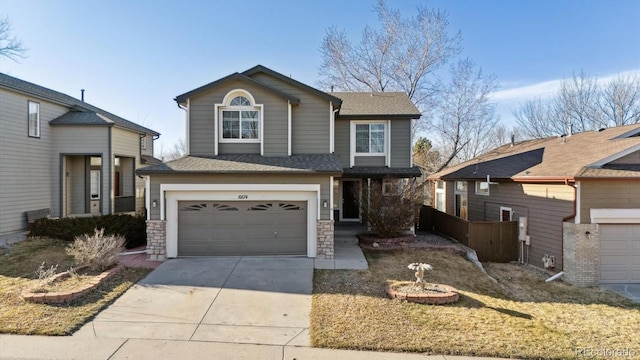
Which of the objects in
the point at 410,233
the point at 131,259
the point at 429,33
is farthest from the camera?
the point at 429,33

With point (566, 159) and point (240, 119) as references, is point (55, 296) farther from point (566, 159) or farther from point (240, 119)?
point (566, 159)

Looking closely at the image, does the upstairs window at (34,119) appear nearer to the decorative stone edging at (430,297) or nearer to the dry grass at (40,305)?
the dry grass at (40,305)

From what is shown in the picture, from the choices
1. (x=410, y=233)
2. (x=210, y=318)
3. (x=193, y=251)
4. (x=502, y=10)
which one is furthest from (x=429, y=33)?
(x=210, y=318)

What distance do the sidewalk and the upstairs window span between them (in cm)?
1223

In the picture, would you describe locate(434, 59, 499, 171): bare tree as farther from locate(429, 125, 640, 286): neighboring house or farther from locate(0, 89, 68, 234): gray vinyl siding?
locate(0, 89, 68, 234): gray vinyl siding

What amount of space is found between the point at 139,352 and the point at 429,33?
84.4 ft

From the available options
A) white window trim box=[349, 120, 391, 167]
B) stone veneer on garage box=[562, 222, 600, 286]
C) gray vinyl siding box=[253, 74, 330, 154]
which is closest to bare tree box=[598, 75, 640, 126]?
stone veneer on garage box=[562, 222, 600, 286]

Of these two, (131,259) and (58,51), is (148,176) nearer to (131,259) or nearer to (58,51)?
(131,259)

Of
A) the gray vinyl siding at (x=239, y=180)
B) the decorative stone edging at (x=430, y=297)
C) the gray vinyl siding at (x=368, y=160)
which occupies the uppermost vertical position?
the gray vinyl siding at (x=368, y=160)

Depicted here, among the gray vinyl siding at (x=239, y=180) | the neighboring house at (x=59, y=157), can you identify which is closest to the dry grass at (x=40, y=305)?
the gray vinyl siding at (x=239, y=180)

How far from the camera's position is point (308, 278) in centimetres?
859

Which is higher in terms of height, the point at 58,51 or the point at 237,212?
the point at 58,51

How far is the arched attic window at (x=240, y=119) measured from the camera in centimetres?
1176

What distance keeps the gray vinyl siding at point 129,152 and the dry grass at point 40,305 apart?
667 cm
